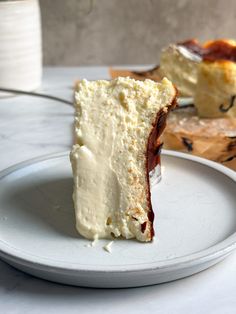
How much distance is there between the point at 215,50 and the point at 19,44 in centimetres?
40

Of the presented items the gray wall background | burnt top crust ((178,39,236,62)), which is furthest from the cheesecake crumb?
the gray wall background

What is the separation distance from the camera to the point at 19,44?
51.4 inches

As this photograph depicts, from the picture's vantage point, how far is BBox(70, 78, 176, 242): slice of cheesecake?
2.20 ft

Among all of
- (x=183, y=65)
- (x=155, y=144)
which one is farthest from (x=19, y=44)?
(x=155, y=144)

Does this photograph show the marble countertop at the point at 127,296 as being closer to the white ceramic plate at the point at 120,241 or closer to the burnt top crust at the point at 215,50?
the white ceramic plate at the point at 120,241

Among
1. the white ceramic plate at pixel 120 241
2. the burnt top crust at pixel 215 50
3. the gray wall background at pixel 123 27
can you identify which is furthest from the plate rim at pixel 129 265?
the gray wall background at pixel 123 27

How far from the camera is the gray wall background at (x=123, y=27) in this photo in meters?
1.62

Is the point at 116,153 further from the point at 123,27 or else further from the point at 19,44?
the point at 123,27

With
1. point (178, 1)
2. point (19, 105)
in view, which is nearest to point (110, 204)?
point (19, 105)

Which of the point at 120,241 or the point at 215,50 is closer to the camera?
the point at 120,241

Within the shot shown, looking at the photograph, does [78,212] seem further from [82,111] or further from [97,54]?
[97,54]

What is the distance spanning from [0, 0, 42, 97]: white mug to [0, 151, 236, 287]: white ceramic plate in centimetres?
49

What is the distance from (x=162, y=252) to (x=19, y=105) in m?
0.75

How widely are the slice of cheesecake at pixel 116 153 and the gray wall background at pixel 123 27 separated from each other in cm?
92
